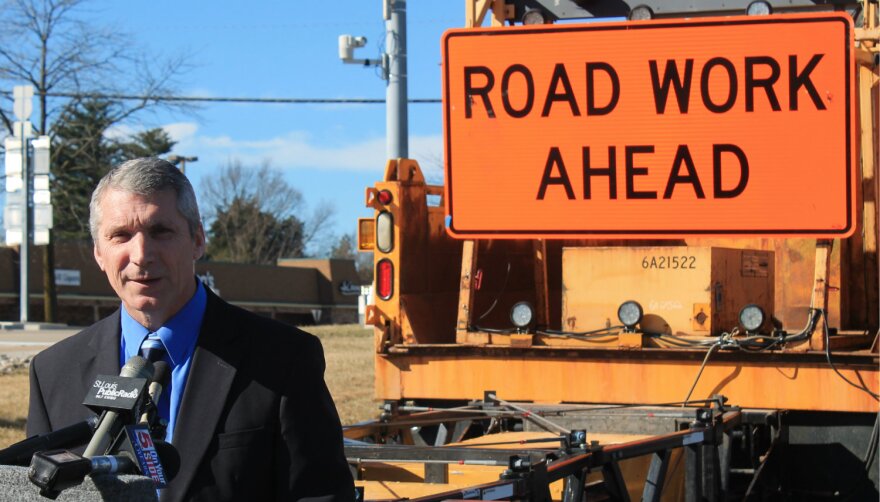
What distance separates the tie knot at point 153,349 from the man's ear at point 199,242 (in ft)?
0.62

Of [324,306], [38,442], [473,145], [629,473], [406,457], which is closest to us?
[38,442]

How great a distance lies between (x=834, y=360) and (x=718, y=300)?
87cm

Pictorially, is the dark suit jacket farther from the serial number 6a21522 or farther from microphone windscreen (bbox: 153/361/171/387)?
the serial number 6a21522

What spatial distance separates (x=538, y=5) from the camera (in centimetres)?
808

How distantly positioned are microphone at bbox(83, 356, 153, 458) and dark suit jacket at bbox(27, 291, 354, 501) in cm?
33

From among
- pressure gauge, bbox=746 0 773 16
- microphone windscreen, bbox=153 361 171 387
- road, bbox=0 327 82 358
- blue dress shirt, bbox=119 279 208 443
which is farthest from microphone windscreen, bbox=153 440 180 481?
road, bbox=0 327 82 358

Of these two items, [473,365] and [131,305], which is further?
[473,365]

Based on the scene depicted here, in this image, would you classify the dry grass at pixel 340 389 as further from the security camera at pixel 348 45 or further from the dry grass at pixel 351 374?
the security camera at pixel 348 45

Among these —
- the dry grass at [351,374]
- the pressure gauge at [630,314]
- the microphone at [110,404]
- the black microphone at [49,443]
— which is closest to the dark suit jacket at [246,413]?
the black microphone at [49,443]

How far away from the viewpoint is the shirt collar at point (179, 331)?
8.37 feet

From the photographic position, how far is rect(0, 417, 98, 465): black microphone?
2.15m

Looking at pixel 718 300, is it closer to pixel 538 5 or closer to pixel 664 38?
pixel 664 38

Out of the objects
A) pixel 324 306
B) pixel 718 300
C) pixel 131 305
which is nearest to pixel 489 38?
pixel 718 300

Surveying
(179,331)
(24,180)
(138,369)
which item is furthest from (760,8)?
(24,180)
